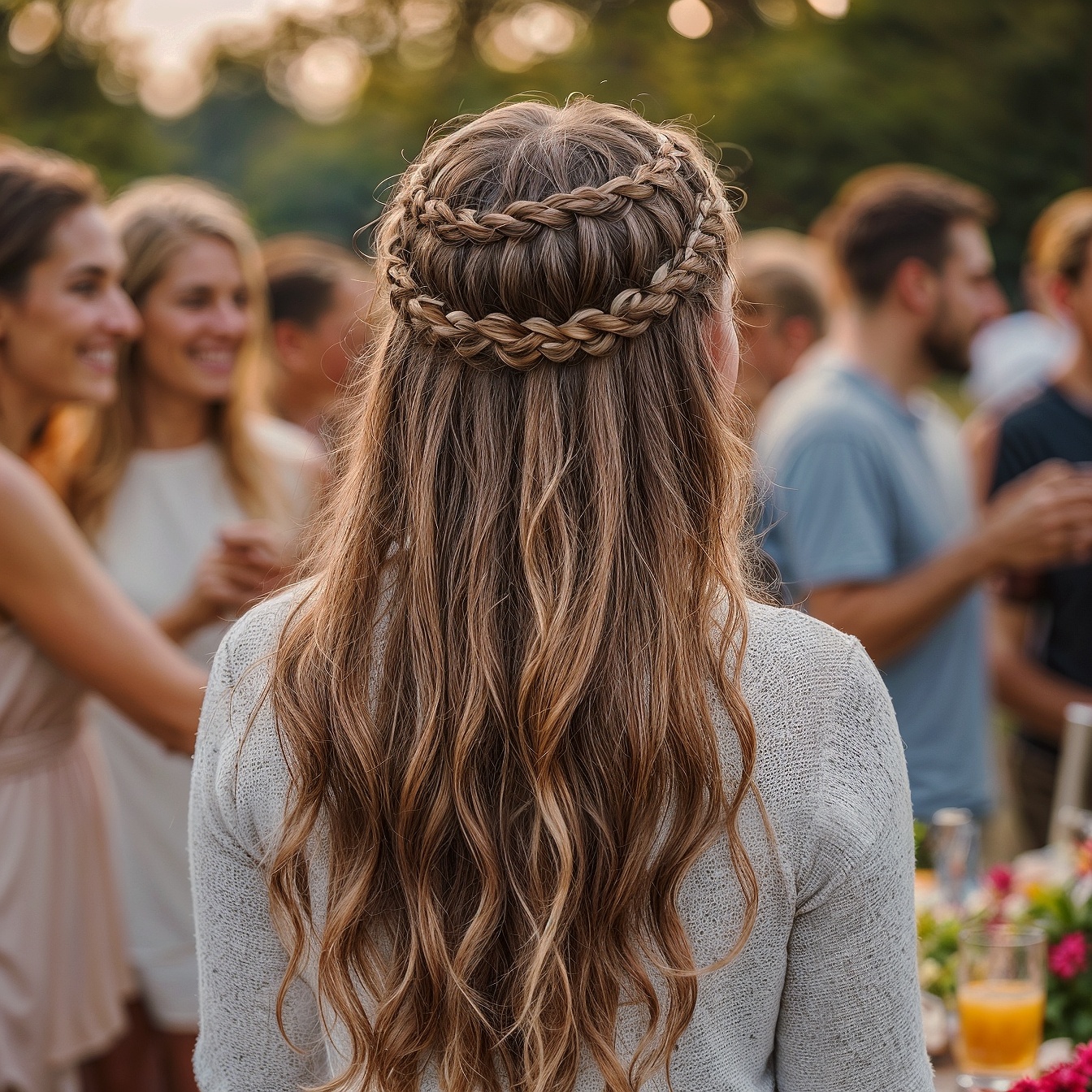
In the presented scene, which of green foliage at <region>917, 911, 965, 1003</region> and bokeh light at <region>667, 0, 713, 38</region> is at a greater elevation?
bokeh light at <region>667, 0, 713, 38</region>

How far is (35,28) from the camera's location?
20.4 meters

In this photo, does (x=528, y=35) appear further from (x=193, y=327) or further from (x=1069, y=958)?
(x=1069, y=958)

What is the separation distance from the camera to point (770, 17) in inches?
830

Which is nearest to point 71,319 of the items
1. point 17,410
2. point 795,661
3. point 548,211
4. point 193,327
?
point 17,410

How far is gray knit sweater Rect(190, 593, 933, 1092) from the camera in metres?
0.99

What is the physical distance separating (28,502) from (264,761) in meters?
1.09

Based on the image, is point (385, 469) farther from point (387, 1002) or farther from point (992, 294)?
point (992, 294)

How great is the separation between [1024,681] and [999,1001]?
177cm

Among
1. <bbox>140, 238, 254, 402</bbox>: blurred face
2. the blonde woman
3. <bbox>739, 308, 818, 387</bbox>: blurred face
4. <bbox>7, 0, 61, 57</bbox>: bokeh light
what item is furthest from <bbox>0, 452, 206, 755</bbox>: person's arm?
<bbox>7, 0, 61, 57</bbox>: bokeh light

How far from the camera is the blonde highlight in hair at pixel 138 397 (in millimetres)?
2777

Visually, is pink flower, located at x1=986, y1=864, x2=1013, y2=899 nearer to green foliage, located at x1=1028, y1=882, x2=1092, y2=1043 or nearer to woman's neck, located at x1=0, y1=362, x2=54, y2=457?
green foliage, located at x1=1028, y1=882, x2=1092, y2=1043

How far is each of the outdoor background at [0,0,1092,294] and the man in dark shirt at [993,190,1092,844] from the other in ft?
2.74

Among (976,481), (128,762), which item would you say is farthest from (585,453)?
(976,481)

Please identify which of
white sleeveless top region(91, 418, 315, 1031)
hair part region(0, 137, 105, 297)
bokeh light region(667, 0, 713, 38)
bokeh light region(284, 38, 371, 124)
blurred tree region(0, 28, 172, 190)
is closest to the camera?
hair part region(0, 137, 105, 297)
